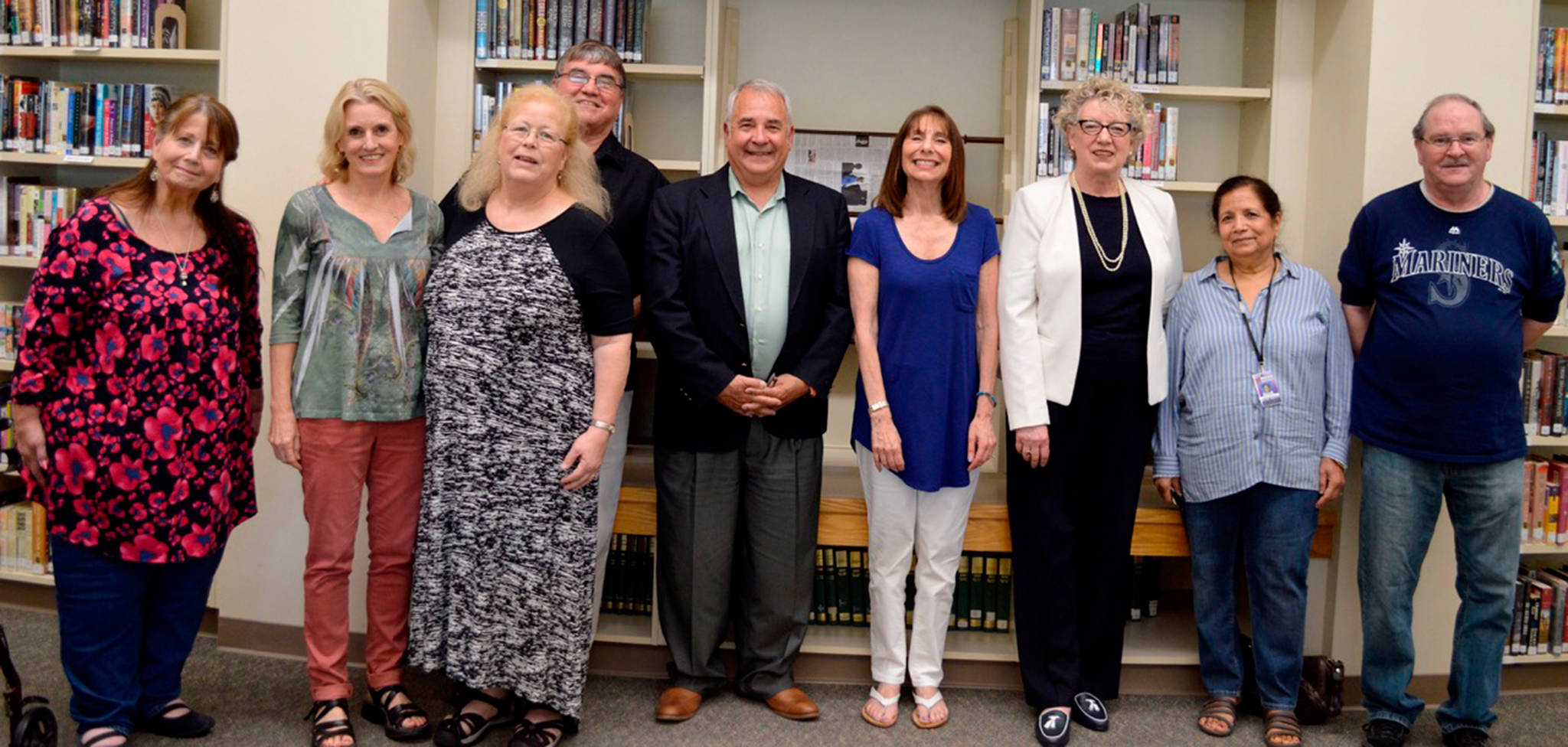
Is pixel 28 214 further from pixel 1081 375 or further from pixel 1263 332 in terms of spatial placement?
pixel 1263 332

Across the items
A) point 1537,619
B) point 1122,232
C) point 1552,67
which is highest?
point 1552,67

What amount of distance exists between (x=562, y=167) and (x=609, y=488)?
0.95m

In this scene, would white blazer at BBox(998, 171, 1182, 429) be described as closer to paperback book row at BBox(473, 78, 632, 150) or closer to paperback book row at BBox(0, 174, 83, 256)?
paperback book row at BBox(473, 78, 632, 150)

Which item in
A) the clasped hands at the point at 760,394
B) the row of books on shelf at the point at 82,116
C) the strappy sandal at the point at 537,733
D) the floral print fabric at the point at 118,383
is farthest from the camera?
the row of books on shelf at the point at 82,116

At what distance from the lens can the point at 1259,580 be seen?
311 cm

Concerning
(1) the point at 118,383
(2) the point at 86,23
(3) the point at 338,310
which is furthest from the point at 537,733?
(2) the point at 86,23

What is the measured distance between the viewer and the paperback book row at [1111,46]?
3.83 meters

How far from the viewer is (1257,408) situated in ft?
9.91

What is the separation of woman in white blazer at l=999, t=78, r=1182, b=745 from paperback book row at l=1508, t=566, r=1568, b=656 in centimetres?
141

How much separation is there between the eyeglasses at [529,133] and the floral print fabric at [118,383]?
2.72 ft

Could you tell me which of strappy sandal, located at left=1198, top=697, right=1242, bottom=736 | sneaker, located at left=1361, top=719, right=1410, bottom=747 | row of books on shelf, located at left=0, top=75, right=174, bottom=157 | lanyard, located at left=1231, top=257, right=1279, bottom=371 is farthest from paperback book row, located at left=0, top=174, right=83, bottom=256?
sneaker, located at left=1361, top=719, right=1410, bottom=747

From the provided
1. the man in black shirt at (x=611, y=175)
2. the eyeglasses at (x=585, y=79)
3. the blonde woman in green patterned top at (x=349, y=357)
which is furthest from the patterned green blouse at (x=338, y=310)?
the eyeglasses at (x=585, y=79)

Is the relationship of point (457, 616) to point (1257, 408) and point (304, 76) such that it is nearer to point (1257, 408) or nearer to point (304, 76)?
point (304, 76)

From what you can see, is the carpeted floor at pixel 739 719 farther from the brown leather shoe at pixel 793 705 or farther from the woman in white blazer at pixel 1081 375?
the woman in white blazer at pixel 1081 375
